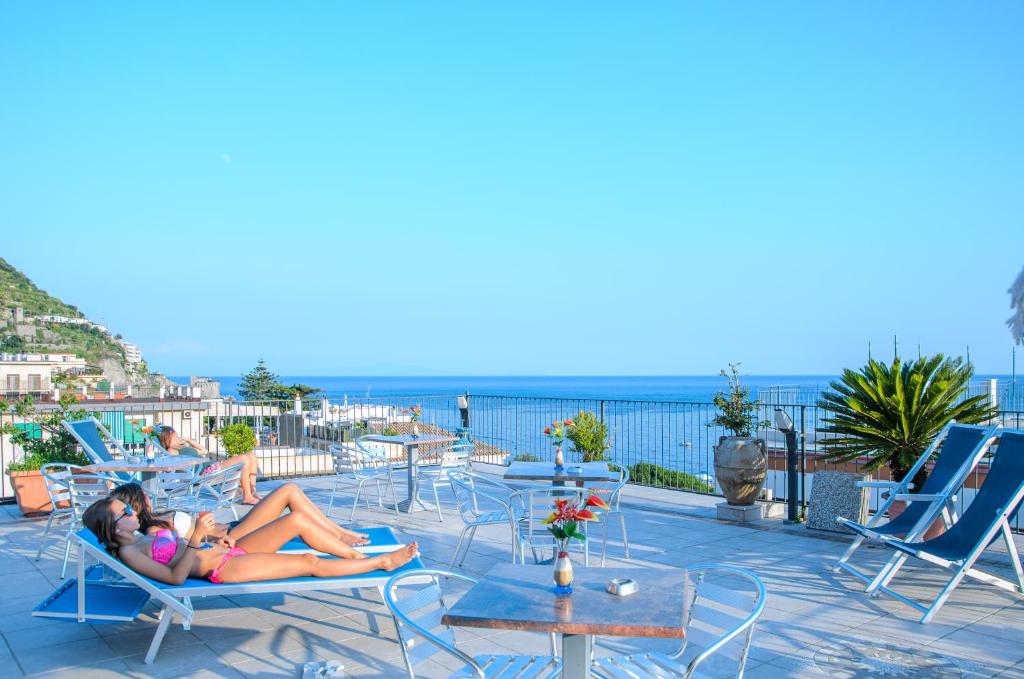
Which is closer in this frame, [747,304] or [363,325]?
[747,304]

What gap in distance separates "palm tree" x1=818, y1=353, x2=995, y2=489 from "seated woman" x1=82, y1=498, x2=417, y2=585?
4.53 meters

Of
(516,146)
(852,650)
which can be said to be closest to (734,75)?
(516,146)

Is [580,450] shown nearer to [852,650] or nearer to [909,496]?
[909,496]

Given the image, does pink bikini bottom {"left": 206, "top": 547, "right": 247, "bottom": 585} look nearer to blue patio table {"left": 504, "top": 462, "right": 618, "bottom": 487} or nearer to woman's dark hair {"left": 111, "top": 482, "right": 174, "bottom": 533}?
woman's dark hair {"left": 111, "top": 482, "right": 174, "bottom": 533}

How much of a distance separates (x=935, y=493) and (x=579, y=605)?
4154mm

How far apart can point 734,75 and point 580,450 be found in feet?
36.2

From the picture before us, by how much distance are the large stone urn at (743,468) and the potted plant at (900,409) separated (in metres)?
0.71

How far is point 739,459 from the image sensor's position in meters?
7.65

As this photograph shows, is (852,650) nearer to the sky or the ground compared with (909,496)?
nearer to the ground

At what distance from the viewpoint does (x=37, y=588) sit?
538 centimetres

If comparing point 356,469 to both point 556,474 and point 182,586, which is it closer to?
point 556,474

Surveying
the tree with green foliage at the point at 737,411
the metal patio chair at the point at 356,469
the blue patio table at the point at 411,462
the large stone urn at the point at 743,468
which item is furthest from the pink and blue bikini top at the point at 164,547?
the tree with green foliage at the point at 737,411

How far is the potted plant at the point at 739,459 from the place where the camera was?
25.0 ft

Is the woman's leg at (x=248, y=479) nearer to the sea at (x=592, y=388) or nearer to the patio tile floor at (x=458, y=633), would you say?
the patio tile floor at (x=458, y=633)
